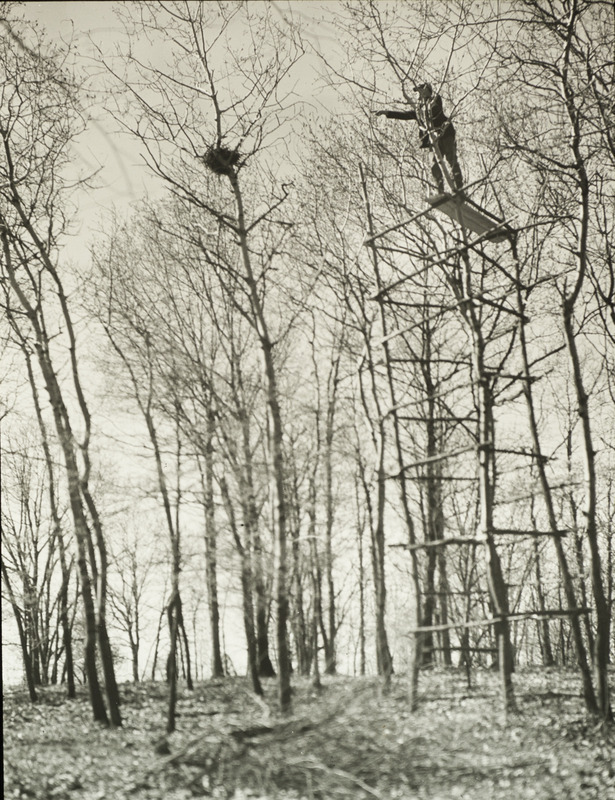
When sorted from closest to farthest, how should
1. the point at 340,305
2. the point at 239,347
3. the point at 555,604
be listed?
the point at 239,347 < the point at 340,305 < the point at 555,604

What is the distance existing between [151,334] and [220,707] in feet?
A: 19.8

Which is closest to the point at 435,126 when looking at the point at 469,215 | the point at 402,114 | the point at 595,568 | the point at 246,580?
the point at 402,114

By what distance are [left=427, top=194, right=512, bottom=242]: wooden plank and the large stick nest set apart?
2.59 metres

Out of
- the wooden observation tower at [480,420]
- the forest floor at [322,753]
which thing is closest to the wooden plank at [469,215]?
the wooden observation tower at [480,420]

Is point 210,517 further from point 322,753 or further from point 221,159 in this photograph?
point 221,159

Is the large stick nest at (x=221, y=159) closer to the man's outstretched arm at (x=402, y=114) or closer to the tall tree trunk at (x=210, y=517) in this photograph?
the man's outstretched arm at (x=402, y=114)

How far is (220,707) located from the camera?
5.95m

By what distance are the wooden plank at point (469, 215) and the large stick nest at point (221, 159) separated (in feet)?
8.48

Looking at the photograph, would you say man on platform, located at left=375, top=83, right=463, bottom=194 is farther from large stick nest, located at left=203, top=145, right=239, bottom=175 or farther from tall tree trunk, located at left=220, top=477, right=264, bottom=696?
tall tree trunk, located at left=220, top=477, right=264, bottom=696

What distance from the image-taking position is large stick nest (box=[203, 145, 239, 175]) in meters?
7.62

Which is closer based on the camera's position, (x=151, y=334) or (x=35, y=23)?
(x=35, y=23)

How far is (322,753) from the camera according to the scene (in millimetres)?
4766

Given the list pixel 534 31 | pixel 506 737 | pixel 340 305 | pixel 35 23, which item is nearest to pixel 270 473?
pixel 506 737

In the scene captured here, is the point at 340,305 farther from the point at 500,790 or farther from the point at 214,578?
the point at 500,790
